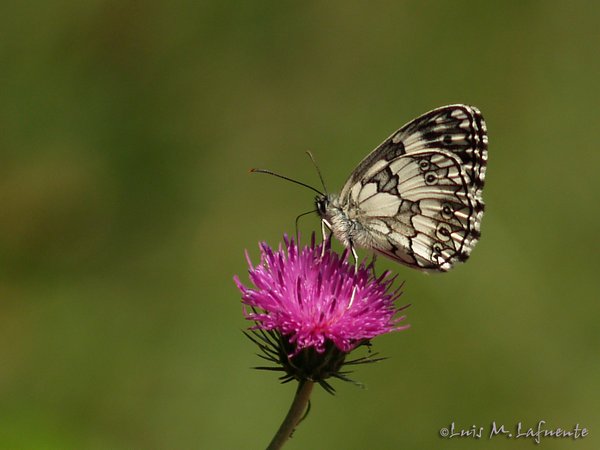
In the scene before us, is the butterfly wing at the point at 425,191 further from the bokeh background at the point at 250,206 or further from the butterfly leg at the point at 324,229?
the bokeh background at the point at 250,206

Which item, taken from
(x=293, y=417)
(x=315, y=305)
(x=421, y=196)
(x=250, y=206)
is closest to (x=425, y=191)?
(x=421, y=196)

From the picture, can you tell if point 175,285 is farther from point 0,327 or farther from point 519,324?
point 519,324

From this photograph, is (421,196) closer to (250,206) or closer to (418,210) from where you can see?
(418,210)

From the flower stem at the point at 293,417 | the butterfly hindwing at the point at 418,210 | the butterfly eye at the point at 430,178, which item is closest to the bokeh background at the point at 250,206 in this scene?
the butterfly hindwing at the point at 418,210

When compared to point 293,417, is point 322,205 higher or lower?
higher

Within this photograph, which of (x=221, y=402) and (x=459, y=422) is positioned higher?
(x=459, y=422)

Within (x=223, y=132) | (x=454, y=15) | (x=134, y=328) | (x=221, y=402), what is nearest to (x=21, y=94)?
(x=223, y=132)

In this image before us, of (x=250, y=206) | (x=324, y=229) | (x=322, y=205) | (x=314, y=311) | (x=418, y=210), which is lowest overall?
(x=314, y=311)
